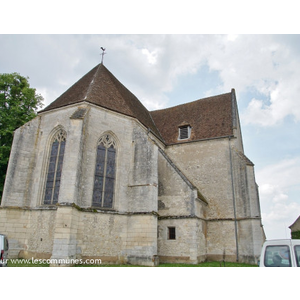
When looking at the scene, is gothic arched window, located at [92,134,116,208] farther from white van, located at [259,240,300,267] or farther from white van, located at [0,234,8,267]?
white van, located at [259,240,300,267]

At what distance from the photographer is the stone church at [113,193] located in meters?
12.9

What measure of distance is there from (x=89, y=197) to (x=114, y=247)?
9.82 feet

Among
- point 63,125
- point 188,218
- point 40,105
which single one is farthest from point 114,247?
point 40,105

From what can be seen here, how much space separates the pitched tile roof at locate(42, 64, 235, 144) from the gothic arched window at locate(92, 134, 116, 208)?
2.27 meters

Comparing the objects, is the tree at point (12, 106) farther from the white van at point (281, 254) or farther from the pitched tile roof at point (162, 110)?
the white van at point (281, 254)

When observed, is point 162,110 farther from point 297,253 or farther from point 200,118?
point 297,253

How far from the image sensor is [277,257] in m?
5.87

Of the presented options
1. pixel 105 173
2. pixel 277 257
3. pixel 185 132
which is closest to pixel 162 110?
pixel 185 132

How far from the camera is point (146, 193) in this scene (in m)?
14.2

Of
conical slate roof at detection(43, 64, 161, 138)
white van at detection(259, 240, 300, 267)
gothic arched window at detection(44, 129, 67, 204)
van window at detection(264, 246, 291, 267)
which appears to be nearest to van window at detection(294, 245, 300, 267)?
white van at detection(259, 240, 300, 267)

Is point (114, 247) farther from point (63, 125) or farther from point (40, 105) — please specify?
point (40, 105)

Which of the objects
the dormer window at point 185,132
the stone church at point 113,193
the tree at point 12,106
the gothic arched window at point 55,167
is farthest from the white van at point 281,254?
the tree at point 12,106

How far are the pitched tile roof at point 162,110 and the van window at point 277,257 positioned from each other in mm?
11862

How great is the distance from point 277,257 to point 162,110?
2041 centimetres
